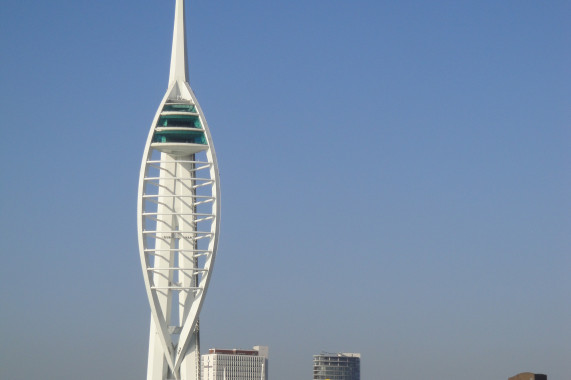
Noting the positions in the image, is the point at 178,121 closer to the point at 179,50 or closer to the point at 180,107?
the point at 180,107

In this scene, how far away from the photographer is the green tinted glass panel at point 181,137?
122188 millimetres

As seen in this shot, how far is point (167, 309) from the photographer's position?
119 metres

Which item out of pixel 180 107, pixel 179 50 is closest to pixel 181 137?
pixel 180 107

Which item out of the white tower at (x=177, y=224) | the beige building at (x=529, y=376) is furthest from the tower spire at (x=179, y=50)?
the beige building at (x=529, y=376)

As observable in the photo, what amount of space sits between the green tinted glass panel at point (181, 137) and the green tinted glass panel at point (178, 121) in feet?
2.92

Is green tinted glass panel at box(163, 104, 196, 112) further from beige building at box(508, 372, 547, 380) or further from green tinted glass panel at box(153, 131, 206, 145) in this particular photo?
beige building at box(508, 372, 547, 380)

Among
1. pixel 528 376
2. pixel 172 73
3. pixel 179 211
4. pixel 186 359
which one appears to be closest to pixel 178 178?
pixel 179 211

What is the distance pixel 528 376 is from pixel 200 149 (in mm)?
47762

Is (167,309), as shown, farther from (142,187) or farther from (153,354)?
(142,187)

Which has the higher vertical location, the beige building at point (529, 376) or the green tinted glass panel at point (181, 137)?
the green tinted glass panel at point (181, 137)

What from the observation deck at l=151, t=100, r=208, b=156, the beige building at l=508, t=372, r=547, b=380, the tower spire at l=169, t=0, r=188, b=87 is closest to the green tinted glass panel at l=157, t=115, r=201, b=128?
the observation deck at l=151, t=100, r=208, b=156

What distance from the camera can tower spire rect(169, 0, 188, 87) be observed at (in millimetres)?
124812

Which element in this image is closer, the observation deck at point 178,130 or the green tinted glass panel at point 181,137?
the observation deck at point 178,130

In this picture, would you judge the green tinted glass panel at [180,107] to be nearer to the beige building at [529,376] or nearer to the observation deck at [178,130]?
the observation deck at [178,130]
